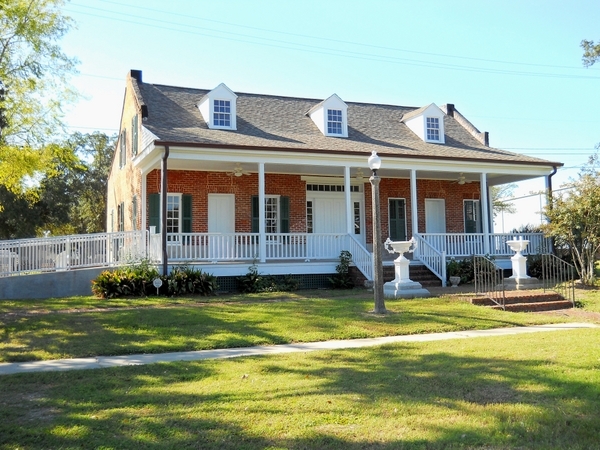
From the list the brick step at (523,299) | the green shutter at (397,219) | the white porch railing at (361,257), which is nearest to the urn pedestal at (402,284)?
the brick step at (523,299)

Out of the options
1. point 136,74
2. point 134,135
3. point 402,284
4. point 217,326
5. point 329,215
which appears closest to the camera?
point 217,326

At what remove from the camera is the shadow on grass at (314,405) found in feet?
13.6

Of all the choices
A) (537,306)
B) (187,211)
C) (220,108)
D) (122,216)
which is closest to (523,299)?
(537,306)

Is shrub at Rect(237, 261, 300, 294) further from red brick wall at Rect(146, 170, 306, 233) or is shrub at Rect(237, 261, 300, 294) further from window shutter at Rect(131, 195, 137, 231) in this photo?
window shutter at Rect(131, 195, 137, 231)

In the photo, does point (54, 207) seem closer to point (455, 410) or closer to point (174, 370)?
point (174, 370)

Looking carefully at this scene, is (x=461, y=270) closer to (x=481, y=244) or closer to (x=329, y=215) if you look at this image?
(x=481, y=244)

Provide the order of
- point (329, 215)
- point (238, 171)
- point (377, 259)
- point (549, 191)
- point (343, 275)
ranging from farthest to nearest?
point (329, 215) → point (549, 191) → point (238, 171) → point (343, 275) → point (377, 259)

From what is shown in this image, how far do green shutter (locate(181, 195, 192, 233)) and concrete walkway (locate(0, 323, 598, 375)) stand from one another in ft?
34.5

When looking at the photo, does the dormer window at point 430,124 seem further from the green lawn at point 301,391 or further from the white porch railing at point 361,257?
the green lawn at point 301,391

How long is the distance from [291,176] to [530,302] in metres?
9.84

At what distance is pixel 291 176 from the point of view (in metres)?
19.6

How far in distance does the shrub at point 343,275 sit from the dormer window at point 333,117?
16.9 ft

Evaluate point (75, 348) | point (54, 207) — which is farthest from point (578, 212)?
point (54, 207)

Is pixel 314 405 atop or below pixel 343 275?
below
